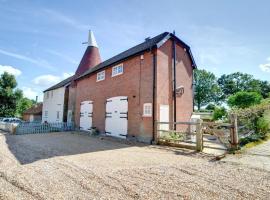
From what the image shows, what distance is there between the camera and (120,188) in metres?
4.30

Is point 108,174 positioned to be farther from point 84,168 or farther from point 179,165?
point 179,165

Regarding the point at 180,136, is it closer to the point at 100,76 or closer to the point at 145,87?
the point at 145,87

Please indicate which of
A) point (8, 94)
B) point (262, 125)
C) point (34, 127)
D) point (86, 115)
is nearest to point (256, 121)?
point (262, 125)

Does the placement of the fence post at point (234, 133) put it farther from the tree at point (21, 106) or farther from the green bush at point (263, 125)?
the tree at point (21, 106)

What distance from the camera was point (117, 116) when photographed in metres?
13.9

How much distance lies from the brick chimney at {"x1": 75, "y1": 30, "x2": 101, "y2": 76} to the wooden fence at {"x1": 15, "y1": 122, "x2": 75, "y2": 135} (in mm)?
7658

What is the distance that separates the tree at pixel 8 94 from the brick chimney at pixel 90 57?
1638 centimetres

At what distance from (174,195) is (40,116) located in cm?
3453

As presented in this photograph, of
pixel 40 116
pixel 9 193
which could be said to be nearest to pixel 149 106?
pixel 9 193

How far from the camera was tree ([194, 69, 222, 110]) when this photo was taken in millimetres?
48438

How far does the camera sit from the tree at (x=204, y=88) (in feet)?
159

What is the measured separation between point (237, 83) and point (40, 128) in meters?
51.4

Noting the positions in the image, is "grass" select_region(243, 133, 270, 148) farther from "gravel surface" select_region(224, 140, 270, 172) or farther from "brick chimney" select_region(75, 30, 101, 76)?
"brick chimney" select_region(75, 30, 101, 76)

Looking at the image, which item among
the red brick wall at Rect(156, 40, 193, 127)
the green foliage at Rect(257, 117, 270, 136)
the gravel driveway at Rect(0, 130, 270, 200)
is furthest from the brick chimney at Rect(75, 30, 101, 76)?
the green foliage at Rect(257, 117, 270, 136)
